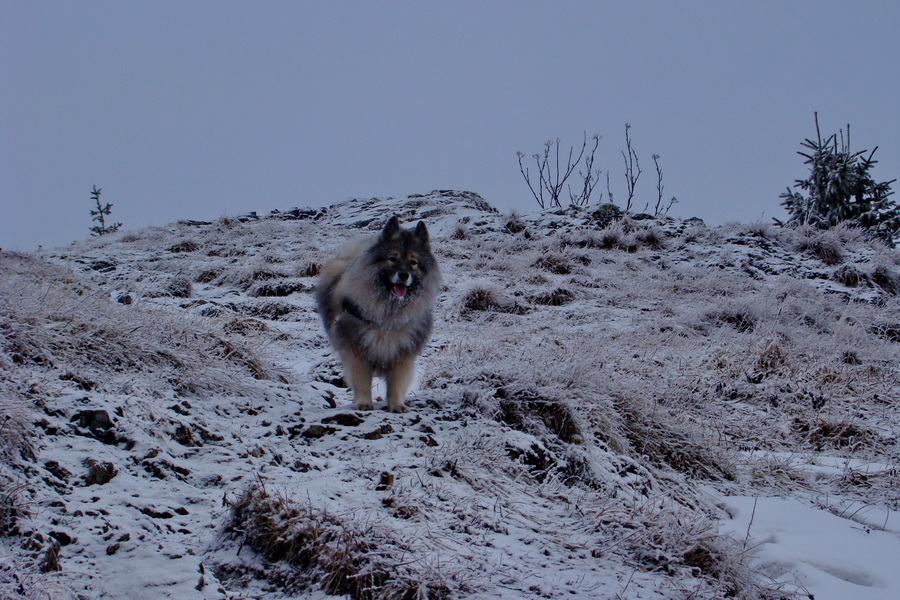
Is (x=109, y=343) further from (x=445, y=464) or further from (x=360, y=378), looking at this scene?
(x=445, y=464)

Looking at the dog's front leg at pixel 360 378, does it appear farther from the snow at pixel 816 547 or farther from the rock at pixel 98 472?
the snow at pixel 816 547

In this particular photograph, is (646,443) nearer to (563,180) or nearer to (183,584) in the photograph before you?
(183,584)

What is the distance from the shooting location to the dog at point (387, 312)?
429cm

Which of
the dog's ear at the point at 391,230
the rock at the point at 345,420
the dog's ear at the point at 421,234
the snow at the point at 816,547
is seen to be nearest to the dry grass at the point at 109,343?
the rock at the point at 345,420

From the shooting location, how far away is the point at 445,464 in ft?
10.9

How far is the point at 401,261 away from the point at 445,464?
169 centimetres

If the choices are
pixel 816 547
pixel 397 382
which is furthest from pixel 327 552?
pixel 816 547

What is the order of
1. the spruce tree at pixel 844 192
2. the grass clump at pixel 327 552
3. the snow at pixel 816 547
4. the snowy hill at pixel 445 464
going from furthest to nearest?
1. the spruce tree at pixel 844 192
2. the snow at pixel 816 547
3. the snowy hill at pixel 445 464
4. the grass clump at pixel 327 552

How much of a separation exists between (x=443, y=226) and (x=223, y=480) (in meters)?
14.6

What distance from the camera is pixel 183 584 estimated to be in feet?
7.07

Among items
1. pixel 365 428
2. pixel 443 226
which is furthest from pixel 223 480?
pixel 443 226

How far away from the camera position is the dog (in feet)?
14.1

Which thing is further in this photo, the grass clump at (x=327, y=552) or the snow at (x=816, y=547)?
the snow at (x=816, y=547)

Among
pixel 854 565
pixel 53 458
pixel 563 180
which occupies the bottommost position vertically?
pixel 854 565
